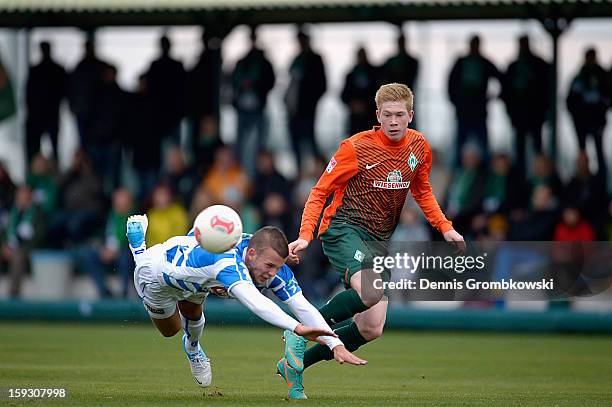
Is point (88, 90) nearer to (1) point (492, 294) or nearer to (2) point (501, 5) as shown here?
(2) point (501, 5)

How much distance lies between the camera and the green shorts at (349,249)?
387 inches

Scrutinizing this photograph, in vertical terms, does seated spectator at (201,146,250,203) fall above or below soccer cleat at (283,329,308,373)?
above

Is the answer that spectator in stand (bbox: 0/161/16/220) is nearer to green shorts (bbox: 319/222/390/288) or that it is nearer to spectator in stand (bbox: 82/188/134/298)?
spectator in stand (bbox: 82/188/134/298)

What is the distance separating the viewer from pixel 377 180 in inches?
395

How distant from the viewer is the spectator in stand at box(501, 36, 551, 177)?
18.5 m

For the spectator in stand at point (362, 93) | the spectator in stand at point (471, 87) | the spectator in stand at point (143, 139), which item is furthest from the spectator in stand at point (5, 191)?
the spectator in stand at point (471, 87)

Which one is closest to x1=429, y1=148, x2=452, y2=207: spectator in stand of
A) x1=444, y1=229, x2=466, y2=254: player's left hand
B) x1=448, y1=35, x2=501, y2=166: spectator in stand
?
x1=448, y1=35, x2=501, y2=166: spectator in stand

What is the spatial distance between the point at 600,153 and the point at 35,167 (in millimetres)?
8627

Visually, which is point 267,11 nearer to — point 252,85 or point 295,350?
point 252,85

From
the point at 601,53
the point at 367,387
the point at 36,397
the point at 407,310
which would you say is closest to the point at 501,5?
the point at 601,53

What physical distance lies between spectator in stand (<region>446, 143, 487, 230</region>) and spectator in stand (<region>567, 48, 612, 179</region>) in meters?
1.52

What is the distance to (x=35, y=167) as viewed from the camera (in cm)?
2033

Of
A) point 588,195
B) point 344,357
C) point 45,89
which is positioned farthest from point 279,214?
point 344,357

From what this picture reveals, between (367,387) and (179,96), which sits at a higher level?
(179,96)
